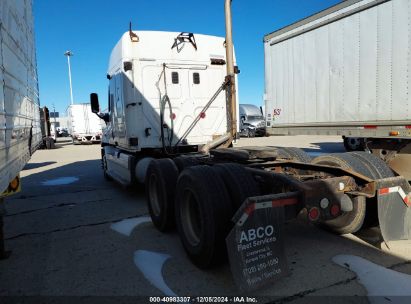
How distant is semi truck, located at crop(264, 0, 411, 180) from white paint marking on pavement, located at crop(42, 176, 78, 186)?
19.3 ft

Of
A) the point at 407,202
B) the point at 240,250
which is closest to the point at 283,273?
the point at 240,250

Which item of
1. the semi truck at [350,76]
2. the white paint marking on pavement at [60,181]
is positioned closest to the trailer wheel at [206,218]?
the semi truck at [350,76]

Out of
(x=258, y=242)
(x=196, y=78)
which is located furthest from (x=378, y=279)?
(x=196, y=78)

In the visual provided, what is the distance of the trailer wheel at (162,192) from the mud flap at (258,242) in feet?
6.07

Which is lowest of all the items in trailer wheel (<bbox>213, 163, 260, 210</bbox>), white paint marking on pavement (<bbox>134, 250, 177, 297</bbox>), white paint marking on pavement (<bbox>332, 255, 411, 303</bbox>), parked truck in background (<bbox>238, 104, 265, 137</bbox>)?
white paint marking on pavement (<bbox>134, 250, 177, 297</bbox>)

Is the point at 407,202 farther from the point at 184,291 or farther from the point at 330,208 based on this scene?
the point at 184,291

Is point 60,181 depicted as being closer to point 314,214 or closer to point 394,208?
point 314,214

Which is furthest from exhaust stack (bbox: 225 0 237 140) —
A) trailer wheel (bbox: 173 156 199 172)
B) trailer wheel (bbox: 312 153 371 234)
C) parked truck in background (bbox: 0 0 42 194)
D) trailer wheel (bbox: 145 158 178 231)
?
parked truck in background (bbox: 0 0 42 194)

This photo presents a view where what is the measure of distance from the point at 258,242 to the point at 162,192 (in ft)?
6.71

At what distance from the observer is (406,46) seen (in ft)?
18.5

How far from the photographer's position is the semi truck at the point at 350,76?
19.3 feet

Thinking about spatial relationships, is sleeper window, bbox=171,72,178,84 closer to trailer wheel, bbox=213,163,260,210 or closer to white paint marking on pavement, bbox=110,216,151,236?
white paint marking on pavement, bbox=110,216,151,236

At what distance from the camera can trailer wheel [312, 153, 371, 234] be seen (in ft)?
12.7

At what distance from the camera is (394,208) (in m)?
3.42
